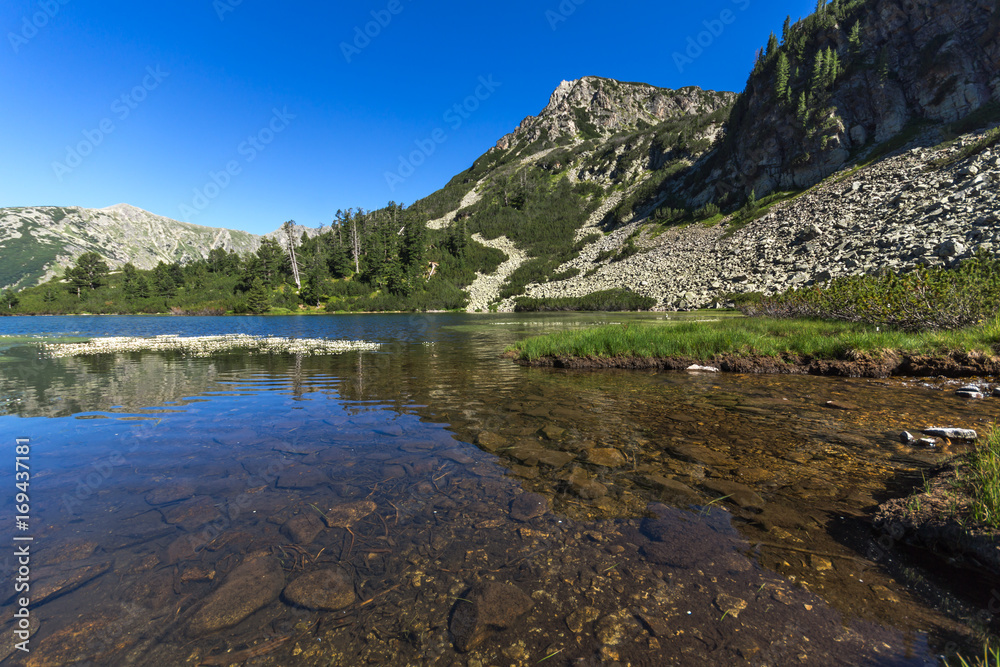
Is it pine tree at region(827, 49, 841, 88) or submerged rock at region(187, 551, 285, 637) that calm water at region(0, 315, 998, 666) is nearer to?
submerged rock at region(187, 551, 285, 637)

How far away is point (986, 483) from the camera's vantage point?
434 centimetres

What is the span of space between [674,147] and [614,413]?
519 ft

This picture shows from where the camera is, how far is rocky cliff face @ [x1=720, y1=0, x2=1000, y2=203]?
187 ft

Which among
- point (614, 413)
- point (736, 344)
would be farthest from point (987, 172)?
point (614, 413)

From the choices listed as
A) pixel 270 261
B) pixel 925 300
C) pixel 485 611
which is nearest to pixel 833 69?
pixel 925 300

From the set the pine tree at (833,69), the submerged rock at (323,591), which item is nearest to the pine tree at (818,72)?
the pine tree at (833,69)

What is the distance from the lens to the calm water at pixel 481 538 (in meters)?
3.16

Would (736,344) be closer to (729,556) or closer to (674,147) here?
(729,556)

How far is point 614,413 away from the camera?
9.89 metres

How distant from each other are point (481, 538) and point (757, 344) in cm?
1650

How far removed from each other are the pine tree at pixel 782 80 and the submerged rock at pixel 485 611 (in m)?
110

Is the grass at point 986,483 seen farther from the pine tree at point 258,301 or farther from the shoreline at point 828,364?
the pine tree at point 258,301

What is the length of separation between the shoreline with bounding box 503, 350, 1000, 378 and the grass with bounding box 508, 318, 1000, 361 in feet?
0.84

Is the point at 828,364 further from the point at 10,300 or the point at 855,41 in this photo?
the point at 10,300
